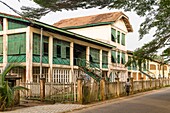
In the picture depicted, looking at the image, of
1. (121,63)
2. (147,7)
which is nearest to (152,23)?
(147,7)

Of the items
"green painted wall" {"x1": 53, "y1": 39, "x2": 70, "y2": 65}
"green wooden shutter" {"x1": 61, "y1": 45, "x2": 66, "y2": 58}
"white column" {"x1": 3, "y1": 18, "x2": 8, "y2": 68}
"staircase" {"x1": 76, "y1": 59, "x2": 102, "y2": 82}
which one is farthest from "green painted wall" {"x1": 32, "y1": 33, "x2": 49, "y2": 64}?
"staircase" {"x1": 76, "y1": 59, "x2": 102, "y2": 82}

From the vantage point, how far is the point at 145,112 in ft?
45.0

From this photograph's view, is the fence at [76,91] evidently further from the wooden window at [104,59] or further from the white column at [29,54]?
the wooden window at [104,59]

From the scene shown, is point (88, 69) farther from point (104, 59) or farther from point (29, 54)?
point (104, 59)

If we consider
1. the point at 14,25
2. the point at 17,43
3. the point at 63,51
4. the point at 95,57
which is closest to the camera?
the point at 17,43

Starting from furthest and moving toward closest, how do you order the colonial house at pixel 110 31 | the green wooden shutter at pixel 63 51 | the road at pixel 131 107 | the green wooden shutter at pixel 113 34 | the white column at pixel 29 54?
the green wooden shutter at pixel 113 34
the colonial house at pixel 110 31
the green wooden shutter at pixel 63 51
the white column at pixel 29 54
the road at pixel 131 107

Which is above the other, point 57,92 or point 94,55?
point 94,55

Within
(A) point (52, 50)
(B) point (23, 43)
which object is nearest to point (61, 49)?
(A) point (52, 50)

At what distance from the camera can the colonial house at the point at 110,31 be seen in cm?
3641

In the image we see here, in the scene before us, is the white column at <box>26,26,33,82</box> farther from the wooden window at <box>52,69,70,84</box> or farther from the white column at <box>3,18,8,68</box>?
the wooden window at <box>52,69,70,84</box>

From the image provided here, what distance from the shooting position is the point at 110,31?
36219 mm

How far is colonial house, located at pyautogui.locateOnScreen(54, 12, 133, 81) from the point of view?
36406mm

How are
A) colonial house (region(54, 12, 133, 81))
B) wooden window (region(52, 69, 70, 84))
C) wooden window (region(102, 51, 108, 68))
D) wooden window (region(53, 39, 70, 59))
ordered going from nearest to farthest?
wooden window (region(52, 69, 70, 84)) < wooden window (region(53, 39, 70, 59)) < wooden window (region(102, 51, 108, 68)) < colonial house (region(54, 12, 133, 81))

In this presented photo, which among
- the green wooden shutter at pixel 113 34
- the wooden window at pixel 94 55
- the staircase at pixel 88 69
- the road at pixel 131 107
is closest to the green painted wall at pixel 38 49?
the staircase at pixel 88 69
